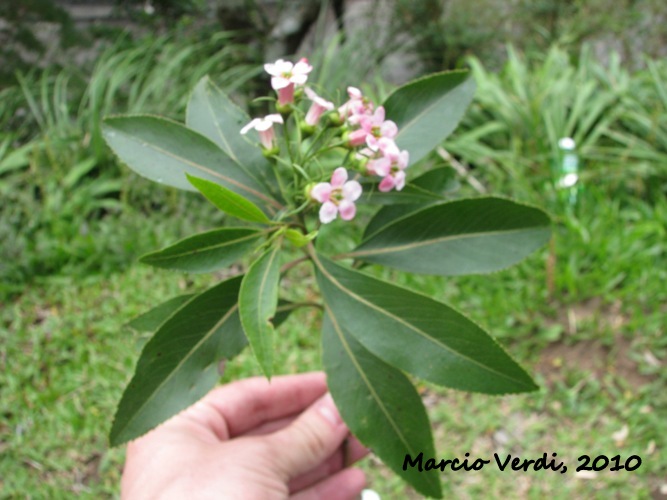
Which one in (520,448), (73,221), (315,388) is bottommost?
(520,448)

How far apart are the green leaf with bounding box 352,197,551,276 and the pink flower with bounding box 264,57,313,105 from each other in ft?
0.87

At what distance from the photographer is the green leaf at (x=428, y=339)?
78 cm

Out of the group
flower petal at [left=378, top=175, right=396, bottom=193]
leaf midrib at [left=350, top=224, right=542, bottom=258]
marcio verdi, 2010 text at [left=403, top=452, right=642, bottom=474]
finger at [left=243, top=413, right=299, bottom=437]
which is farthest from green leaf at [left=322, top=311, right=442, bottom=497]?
marcio verdi, 2010 text at [left=403, top=452, right=642, bottom=474]

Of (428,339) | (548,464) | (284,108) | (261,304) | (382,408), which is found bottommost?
(548,464)

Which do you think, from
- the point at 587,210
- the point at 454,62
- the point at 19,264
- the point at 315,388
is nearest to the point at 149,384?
the point at 315,388

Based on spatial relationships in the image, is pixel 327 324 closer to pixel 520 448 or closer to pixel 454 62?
pixel 520 448

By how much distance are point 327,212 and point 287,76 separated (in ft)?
0.62

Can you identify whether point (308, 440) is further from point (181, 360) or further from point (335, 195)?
point (335, 195)

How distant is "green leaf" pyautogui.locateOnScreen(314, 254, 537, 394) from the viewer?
779mm

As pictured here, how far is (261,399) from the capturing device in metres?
1.46

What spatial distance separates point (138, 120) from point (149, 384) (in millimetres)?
394

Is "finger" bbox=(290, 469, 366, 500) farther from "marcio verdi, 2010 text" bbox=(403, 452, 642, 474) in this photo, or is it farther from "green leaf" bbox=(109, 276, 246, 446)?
"green leaf" bbox=(109, 276, 246, 446)

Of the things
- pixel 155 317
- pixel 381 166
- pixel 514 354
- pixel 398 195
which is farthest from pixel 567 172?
pixel 155 317

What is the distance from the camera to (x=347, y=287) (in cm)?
84
